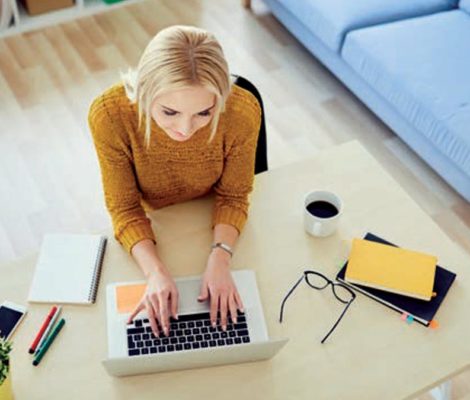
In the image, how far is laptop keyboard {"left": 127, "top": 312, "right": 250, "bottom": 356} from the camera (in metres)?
1.34

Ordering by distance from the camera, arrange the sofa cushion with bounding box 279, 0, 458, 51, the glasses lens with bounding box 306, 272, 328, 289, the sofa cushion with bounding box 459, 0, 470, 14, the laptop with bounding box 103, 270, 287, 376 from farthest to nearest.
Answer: the sofa cushion with bounding box 459, 0, 470, 14 → the sofa cushion with bounding box 279, 0, 458, 51 → the glasses lens with bounding box 306, 272, 328, 289 → the laptop with bounding box 103, 270, 287, 376

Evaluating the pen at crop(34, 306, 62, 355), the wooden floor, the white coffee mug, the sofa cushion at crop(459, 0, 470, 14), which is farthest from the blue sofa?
the pen at crop(34, 306, 62, 355)

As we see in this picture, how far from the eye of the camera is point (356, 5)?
2895 mm

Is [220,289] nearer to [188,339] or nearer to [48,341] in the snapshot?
[188,339]

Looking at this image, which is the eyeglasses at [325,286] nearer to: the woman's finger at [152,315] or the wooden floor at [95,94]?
the woman's finger at [152,315]

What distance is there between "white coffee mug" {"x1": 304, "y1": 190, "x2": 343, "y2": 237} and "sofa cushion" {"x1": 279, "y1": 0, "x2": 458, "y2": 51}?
1.45 metres

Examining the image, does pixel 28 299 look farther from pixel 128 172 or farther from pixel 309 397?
pixel 309 397

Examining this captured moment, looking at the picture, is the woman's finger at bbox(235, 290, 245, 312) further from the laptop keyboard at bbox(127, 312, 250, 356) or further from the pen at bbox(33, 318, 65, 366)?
the pen at bbox(33, 318, 65, 366)

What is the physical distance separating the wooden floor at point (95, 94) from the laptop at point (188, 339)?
36.9 inches

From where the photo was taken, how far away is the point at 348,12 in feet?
9.37

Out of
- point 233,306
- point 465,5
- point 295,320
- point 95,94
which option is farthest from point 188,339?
point 465,5

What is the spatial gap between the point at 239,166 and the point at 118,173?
0.93ft

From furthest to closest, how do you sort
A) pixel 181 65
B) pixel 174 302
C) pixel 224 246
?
pixel 224 246, pixel 174 302, pixel 181 65

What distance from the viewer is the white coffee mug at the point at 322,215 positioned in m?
1.54
